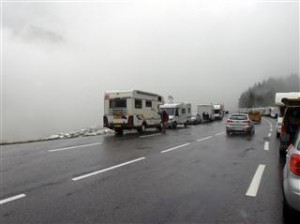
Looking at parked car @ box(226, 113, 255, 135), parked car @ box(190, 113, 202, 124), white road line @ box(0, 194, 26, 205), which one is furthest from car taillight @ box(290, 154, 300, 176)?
parked car @ box(190, 113, 202, 124)

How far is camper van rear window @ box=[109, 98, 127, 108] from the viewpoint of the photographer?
2295 centimetres

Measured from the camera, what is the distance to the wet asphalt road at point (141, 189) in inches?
205

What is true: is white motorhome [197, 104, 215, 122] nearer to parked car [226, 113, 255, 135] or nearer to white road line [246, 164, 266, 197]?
parked car [226, 113, 255, 135]

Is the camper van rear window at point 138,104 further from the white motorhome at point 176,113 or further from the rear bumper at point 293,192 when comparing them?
the rear bumper at point 293,192

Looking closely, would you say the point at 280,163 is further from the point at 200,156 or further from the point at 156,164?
the point at 156,164

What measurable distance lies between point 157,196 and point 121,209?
1050 mm

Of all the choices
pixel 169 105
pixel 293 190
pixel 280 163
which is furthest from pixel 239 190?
pixel 169 105

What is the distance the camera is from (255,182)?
7.66m

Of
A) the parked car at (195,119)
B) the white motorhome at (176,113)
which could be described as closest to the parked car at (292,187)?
the white motorhome at (176,113)

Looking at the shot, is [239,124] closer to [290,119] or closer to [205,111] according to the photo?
[290,119]

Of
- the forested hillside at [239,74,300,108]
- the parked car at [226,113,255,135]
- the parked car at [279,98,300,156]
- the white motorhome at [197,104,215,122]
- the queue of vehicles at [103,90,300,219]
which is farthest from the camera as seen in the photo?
the forested hillside at [239,74,300,108]

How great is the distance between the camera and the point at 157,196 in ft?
20.8

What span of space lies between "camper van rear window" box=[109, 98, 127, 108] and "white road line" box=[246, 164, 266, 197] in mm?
14289

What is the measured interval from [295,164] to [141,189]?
3.42 m
